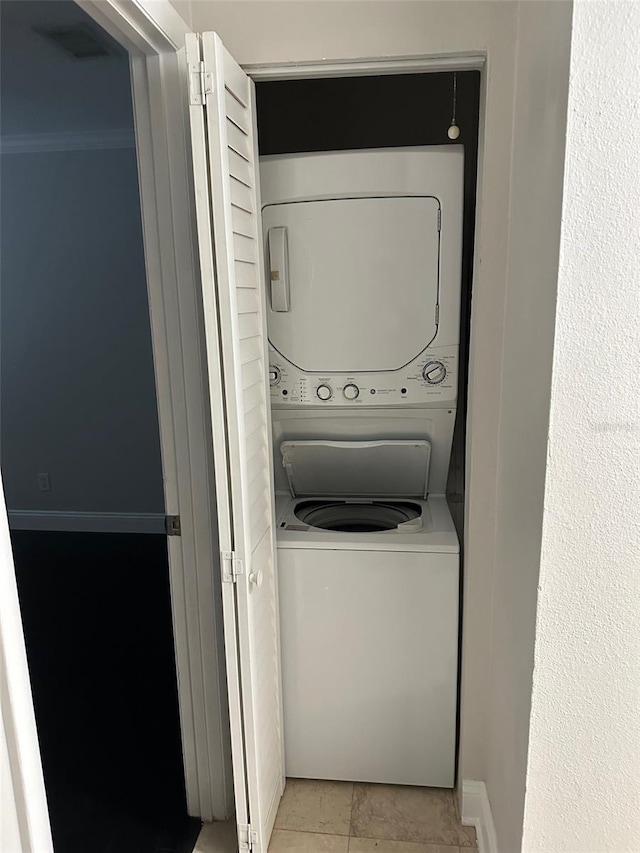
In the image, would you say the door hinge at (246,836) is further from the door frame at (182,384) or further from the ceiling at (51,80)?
the ceiling at (51,80)

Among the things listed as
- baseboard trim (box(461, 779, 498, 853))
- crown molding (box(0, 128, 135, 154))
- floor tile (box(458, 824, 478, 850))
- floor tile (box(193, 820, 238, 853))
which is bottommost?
floor tile (box(458, 824, 478, 850))

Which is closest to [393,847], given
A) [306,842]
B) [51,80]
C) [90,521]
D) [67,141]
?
[306,842]

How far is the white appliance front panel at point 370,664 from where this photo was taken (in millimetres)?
1909

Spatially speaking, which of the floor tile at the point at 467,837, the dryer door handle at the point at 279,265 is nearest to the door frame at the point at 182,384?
the dryer door handle at the point at 279,265

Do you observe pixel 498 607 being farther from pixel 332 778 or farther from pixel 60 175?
pixel 60 175

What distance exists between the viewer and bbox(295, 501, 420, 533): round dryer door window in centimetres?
221

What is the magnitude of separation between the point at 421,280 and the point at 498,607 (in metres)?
0.97

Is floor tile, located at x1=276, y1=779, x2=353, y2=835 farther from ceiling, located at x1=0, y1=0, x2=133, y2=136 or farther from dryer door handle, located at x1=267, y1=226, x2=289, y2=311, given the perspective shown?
ceiling, located at x1=0, y1=0, x2=133, y2=136

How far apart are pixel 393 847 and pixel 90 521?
2907mm

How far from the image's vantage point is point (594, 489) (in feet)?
3.92

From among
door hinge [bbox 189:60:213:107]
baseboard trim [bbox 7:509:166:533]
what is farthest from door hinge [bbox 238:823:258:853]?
baseboard trim [bbox 7:509:166:533]

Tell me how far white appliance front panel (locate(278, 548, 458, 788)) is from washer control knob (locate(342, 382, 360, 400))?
488 millimetres

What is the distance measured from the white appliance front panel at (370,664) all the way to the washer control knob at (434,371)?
54 centimetres

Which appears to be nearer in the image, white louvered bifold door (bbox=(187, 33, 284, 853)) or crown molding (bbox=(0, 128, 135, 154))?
white louvered bifold door (bbox=(187, 33, 284, 853))
